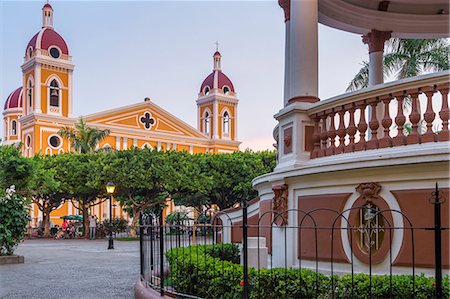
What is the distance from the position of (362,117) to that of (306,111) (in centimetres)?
107

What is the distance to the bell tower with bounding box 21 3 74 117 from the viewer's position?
5519cm

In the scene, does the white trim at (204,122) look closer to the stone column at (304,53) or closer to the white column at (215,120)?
the white column at (215,120)

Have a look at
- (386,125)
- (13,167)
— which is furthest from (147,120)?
(386,125)

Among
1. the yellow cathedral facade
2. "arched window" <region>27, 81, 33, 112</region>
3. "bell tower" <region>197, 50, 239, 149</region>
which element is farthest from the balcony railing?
"bell tower" <region>197, 50, 239, 149</region>

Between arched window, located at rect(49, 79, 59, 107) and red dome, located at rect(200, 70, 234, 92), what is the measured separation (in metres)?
22.1

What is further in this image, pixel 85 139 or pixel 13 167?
pixel 85 139

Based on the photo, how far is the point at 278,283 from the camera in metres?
6.07

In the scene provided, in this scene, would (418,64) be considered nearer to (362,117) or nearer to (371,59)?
(371,59)

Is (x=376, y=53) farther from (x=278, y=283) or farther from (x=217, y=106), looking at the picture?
(x=217, y=106)

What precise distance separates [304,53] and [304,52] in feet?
0.08

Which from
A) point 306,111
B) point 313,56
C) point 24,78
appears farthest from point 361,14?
point 24,78

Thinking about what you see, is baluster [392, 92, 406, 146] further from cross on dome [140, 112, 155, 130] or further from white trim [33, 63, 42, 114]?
cross on dome [140, 112, 155, 130]

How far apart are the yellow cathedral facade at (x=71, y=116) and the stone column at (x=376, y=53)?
3530 cm

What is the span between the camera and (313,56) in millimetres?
8766
